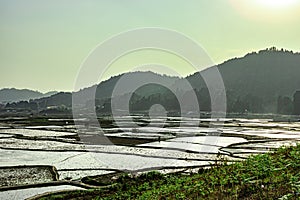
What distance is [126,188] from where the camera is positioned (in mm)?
14680

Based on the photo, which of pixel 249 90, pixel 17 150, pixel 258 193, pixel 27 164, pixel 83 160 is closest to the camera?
pixel 258 193

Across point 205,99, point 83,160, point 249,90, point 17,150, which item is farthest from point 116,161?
point 249,90

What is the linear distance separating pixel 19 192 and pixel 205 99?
14461cm

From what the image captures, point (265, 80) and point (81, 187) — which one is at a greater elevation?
point (265, 80)

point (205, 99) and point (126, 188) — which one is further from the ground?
point (205, 99)

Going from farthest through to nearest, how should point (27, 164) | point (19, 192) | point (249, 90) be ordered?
point (249, 90)
point (27, 164)
point (19, 192)

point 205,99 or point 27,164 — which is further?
point 205,99

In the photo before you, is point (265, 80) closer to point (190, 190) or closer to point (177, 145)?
point (177, 145)

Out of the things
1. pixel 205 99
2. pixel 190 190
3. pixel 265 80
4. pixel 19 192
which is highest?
pixel 265 80

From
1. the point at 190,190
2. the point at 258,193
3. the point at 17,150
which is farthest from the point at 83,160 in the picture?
the point at 258,193

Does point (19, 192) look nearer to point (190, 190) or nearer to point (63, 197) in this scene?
point (63, 197)

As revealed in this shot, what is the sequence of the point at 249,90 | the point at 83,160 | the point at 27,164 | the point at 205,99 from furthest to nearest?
the point at 249,90 → the point at 205,99 → the point at 83,160 → the point at 27,164

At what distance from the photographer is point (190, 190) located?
868 cm

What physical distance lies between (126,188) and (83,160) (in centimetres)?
1207
